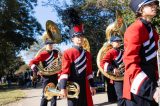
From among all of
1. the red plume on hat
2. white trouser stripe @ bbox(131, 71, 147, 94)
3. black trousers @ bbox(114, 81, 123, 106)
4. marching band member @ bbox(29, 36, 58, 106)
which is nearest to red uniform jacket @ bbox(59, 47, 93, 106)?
the red plume on hat

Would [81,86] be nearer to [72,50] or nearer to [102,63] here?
[72,50]

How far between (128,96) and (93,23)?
23.1 meters

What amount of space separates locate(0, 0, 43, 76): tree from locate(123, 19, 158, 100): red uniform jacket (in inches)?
1673

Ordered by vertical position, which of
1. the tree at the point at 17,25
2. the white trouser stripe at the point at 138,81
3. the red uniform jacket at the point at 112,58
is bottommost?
the white trouser stripe at the point at 138,81

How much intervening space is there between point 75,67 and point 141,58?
10.0 feet

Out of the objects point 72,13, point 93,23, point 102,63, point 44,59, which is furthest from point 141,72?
point 93,23

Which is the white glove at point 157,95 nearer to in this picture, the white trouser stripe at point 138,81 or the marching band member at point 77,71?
the white trouser stripe at point 138,81

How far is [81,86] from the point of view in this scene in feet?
27.4

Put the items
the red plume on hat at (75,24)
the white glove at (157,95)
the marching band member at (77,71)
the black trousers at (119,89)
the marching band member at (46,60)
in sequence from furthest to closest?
1. the marching band member at (46,60)
2. the black trousers at (119,89)
3. the red plume on hat at (75,24)
4. the marching band member at (77,71)
5. the white glove at (157,95)

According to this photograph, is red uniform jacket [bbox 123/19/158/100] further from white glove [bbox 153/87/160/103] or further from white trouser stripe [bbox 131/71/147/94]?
white glove [bbox 153/87/160/103]

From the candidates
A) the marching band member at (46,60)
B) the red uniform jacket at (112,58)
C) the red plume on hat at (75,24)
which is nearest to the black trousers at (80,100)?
the red plume on hat at (75,24)

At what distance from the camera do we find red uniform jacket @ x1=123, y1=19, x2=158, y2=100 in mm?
5270

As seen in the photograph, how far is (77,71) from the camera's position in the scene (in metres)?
8.41

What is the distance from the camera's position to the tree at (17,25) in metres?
47.9
